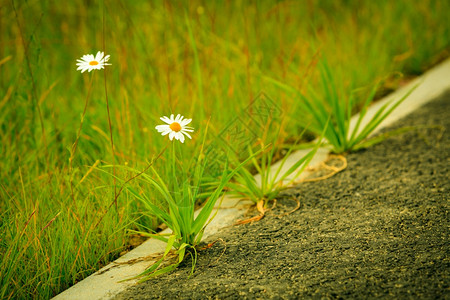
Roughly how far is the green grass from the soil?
378 millimetres

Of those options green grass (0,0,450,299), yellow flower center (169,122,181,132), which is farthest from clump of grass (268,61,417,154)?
yellow flower center (169,122,181,132)

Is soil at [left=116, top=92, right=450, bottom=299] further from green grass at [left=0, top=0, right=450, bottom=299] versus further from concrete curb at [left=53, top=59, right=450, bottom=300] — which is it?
green grass at [left=0, top=0, right=450, bottom=299]

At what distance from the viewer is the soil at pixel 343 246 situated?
1.45 metres

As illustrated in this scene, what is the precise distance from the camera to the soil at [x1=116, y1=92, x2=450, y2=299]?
145 cm

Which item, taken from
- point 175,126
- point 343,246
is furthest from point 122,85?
point 343,246

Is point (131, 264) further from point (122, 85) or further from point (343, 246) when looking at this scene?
point (122, 85)

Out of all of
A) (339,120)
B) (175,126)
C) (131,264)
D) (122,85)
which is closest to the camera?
(175,126)

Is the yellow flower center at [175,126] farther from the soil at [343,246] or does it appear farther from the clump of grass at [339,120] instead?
the clump of grass at [339,120]

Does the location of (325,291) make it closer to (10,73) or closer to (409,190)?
(409,190)

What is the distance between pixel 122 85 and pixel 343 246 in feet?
5.10

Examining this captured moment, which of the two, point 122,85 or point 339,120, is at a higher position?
point 122,85

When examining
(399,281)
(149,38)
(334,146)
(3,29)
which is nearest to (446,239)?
(399,281)

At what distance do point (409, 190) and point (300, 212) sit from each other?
502 millimetres

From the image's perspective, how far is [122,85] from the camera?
261 cm
